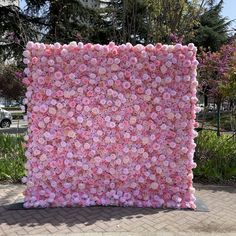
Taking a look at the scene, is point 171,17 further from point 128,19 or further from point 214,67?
point 214,67

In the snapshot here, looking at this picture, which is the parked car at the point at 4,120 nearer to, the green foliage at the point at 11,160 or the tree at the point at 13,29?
the tree at the point at 13,29

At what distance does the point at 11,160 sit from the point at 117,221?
134 inches

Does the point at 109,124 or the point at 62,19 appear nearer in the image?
the point at 109,124

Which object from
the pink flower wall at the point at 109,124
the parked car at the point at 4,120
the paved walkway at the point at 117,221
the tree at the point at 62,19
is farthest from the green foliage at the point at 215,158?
the parked car at the point at 4,120

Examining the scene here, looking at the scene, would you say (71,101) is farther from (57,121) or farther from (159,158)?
(159,158)

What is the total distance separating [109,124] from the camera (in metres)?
5.56

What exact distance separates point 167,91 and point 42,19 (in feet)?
36.3

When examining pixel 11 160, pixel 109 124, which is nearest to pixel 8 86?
pixel 11 160

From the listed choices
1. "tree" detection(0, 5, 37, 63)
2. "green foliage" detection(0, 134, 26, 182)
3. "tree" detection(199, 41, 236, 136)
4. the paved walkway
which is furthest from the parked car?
the paved walkway

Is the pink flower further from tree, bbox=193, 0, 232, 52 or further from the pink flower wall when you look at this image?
tree, bbox=193, 0, 232, 52

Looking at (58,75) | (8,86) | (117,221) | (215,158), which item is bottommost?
(117,221)

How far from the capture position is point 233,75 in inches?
338

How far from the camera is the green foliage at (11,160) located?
7109mm

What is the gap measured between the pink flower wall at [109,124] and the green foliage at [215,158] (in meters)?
1.93
